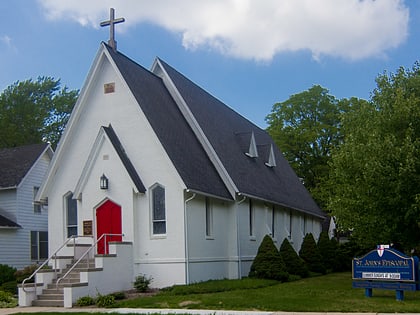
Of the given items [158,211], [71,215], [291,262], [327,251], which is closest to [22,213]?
[71,215]

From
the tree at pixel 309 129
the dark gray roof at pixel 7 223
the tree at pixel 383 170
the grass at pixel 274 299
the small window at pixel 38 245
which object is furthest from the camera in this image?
the tree at pixel 309 129

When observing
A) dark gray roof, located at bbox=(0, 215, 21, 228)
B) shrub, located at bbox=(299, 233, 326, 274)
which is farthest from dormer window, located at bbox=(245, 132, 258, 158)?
dark gray roof, located at bbox=(0, 215, 21, 228)

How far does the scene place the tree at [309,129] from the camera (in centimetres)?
5297

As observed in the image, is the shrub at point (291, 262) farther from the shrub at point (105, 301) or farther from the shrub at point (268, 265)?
the shrub at point (105, 301)

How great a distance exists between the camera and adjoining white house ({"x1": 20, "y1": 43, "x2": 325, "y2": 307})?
2122 cm

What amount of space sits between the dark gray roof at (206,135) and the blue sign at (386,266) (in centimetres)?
663

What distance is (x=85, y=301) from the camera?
18125 millimetres

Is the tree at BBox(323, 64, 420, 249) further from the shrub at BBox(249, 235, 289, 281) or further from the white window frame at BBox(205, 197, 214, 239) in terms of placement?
the white window frame at BBox(205, 197, 214, 239)

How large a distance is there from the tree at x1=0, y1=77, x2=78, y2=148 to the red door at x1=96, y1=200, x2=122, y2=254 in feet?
111

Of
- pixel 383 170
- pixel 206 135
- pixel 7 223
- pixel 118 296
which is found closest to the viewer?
pixel 118 296

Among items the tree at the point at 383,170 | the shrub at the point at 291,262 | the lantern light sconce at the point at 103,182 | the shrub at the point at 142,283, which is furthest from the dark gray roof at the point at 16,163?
the tree at the point at 383,170

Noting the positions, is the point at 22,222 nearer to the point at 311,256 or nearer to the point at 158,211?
the point at 158,211

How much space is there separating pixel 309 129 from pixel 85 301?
39.0 metres

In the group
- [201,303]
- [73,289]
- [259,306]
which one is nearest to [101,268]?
[73,289]
